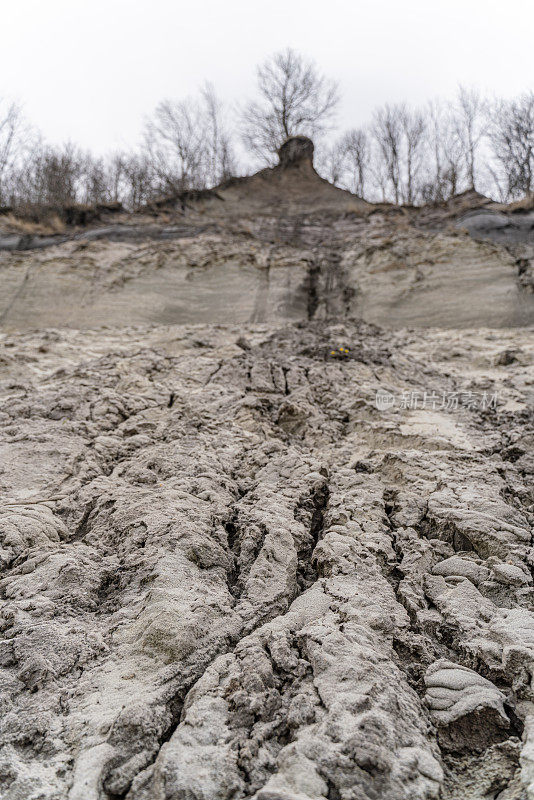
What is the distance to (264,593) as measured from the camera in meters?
2.02

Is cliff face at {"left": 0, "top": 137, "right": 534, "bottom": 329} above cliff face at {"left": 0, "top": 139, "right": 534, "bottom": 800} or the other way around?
above

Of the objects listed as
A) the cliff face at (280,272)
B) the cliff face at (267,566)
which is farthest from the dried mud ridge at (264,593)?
the cliff face at (280,272)

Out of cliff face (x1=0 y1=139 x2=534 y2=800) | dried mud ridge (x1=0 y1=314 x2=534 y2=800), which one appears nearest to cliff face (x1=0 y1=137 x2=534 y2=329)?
cliff face (x1=0 y1=139 x2=534 y2=800)

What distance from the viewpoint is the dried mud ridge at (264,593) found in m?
1.35

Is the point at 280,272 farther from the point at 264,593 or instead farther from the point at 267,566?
the point at 264,593

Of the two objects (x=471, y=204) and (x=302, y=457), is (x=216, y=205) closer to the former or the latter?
(x=471, y=204)

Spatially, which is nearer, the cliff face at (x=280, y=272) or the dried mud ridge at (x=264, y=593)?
the dried mud ridge at (x=264, y=593)

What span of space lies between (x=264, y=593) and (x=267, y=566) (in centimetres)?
16

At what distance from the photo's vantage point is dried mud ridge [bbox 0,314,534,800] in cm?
135

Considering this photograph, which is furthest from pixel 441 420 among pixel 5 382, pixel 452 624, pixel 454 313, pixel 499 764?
pixel 5 382

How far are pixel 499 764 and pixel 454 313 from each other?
5.87 m

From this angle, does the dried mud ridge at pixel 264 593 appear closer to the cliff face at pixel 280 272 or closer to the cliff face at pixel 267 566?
the cliff face at pixel 267 566

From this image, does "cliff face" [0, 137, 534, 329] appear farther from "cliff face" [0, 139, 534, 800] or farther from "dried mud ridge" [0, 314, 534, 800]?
"dried mud ridge" [0, 314, 534, 800]

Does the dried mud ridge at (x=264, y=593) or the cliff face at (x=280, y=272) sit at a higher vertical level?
the cliff face at (x=280, y=272)
